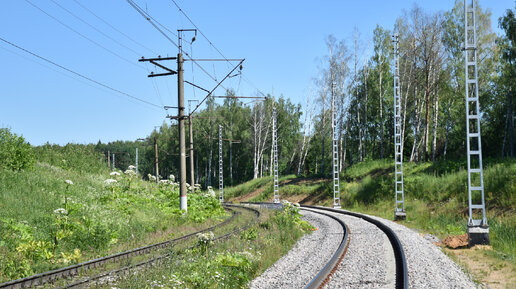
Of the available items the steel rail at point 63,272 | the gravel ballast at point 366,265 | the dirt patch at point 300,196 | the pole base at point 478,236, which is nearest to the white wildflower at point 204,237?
the steel rail at point 63,272

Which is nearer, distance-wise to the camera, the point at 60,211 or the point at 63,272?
the point at 63,272

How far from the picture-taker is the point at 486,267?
10.4m

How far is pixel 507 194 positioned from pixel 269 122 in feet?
165

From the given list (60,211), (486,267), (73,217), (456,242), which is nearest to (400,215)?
(456,242)

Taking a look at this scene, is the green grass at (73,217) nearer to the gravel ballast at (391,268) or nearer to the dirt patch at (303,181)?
the gravel ballast at (391,268)

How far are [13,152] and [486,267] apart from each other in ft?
63.4

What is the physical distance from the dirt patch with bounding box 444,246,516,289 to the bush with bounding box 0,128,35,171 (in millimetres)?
18180

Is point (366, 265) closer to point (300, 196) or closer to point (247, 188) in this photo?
point (300, 196)

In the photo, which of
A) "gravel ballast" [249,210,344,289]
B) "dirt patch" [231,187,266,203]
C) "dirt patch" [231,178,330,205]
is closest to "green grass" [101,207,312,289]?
"gravel ballast" [249,210,344,289]

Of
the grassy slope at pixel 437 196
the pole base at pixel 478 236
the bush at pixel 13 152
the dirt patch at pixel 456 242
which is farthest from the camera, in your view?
the bush at pixel 13 152

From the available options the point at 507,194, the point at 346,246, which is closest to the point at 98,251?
the point at 346,246

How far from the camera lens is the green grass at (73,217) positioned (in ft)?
35.9

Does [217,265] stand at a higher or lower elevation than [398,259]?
higher

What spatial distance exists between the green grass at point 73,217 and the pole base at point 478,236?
10431 mm
